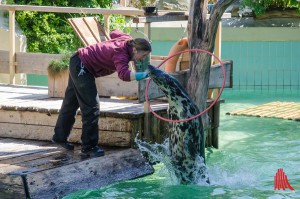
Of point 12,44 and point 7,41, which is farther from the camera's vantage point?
point 7,41

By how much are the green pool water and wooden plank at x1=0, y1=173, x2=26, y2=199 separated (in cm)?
55

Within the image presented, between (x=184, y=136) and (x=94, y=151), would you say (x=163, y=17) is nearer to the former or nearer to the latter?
(x=184, y=136)

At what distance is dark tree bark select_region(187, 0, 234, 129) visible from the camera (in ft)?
29.0

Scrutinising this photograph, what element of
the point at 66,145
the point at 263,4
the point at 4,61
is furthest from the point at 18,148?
the point at 263,4

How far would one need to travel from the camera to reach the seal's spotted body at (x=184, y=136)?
25.7 feet

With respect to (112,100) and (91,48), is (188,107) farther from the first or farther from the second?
(112,100)

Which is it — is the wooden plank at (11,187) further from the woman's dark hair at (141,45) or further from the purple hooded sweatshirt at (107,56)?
the woman's dark hair at (141,45)

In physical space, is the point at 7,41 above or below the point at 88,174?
above

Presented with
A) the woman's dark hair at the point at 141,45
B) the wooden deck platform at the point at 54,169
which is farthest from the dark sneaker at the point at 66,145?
the woman's dark hair at the point at 141,45

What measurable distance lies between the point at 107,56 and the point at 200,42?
1541 mm

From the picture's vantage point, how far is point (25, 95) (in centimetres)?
998

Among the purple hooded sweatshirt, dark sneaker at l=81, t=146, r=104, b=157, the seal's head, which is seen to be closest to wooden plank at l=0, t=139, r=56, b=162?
dark sneaker at l=81, t=146, r=104, b=157

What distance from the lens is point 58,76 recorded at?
9641 millimetres

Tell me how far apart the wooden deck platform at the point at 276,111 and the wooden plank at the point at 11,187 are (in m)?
6.28
